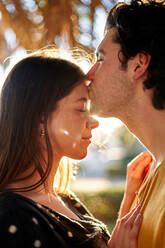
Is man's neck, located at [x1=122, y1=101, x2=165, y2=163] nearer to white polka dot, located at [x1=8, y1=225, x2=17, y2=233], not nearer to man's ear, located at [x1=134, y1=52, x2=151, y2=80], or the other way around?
man's ear, located at [x1=134, y1=52, x2=151, y2=80]

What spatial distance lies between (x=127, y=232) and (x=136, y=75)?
936 mm

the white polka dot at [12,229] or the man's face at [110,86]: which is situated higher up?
the man's face at [110,86]

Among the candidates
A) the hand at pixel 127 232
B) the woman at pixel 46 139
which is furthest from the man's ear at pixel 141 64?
the hand at pixel 127 232

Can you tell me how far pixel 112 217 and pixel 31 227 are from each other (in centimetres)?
741

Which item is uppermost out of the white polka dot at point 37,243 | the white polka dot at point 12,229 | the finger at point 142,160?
the finger at point 142,160

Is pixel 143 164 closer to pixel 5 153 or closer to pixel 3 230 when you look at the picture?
pixel 5 153

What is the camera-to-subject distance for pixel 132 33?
2559mm

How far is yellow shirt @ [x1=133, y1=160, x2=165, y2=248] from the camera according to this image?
1.84 m

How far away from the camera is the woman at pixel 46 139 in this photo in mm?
1978

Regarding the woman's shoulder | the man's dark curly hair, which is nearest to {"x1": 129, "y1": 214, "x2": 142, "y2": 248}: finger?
the woman's shoulder

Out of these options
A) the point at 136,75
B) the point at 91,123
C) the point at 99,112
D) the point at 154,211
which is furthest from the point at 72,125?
the point at 154,211

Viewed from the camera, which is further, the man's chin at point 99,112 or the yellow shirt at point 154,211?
the man's chin at point 99,112

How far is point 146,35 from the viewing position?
252 cm

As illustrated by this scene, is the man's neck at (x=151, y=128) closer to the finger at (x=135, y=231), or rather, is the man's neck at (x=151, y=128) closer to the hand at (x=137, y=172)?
the hand at (x=137, y=172)
